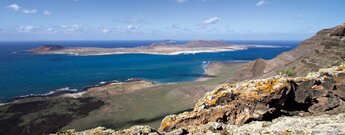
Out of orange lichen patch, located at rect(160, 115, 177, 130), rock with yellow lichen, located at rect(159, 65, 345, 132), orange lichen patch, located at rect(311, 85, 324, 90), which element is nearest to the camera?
rock with yellow lichen, located at rect(159, 65, 345, 132)

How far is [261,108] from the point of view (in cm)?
1547

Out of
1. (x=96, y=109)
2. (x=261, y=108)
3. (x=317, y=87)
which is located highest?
(x=317, y=87)

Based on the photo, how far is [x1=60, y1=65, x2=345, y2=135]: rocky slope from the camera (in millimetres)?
13344

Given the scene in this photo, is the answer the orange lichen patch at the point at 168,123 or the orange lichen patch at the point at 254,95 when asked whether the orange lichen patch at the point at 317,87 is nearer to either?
the orange lichen patch at the point at 254,95

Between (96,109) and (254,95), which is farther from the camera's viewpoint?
(96,109)

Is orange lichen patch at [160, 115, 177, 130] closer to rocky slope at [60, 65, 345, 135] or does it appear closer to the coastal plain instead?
rocky slope at [60, 65, 345, 135]

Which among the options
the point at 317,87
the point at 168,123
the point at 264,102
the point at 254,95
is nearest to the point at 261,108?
the point at 264,102

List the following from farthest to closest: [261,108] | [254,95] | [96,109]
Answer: [96,109], [254,95], [261,108]

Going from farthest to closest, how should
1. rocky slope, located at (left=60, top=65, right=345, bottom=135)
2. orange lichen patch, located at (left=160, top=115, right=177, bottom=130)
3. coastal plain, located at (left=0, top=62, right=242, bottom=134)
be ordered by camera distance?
coastal plain, located at (left=0, top=62, right=242, bottom=134) → orange lichen patch, located at (left=160, top=115, right=177, bottom=130) → rocky slope, located at (left=60, top=65, right=345, bottom=135)

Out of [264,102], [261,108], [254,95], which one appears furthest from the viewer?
[254,95]

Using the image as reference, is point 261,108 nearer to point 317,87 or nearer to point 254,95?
point 254,95

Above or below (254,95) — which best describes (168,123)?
below

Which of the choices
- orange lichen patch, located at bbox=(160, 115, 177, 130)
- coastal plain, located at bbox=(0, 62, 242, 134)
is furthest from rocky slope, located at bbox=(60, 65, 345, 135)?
coastal plain, located at bbox=(0, 62, 242, 134)

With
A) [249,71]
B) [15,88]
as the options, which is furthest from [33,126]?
[249,71]
